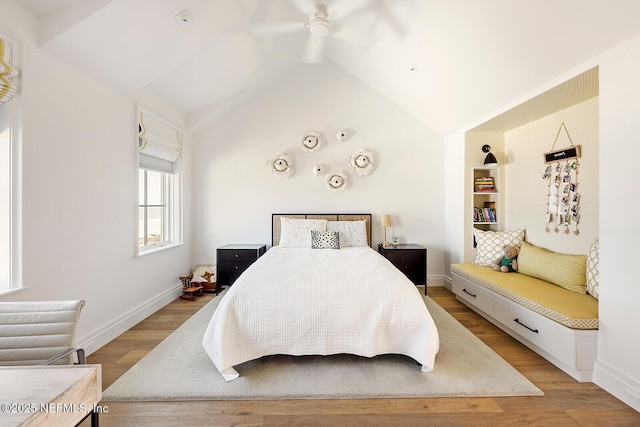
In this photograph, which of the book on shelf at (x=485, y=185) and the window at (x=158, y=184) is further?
the book on shelf at (x=485, y=185)

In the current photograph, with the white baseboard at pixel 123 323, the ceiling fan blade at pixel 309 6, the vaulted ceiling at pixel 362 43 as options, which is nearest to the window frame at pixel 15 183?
the vaulted ceiling at pixel 362 43

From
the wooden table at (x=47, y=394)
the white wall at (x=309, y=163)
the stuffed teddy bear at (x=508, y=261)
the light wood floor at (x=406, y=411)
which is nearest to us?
the wooden table at (x=47, y=394)

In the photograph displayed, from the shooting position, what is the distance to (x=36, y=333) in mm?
1264

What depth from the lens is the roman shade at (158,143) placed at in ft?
10.0

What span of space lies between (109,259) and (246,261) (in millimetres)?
1518

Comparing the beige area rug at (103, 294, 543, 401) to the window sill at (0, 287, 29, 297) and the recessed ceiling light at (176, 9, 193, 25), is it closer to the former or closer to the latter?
the window sill at (0, 287, 29, 297)

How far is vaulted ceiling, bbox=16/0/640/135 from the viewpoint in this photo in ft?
6.33

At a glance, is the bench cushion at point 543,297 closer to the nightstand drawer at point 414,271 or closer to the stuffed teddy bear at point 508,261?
the stuffed teddy bear at point 508,261

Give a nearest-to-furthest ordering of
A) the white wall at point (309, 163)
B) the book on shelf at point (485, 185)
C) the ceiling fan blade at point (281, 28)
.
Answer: the ceiling fan blade at point (281, 28)
the book on shelf at point (485, 185)
the white wall at point (309, 163)

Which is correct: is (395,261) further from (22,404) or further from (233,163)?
(22,404)

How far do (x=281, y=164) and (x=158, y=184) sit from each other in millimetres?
1615

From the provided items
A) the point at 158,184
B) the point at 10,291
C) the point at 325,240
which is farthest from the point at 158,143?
the point at 325,240

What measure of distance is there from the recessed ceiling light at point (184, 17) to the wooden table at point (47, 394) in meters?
2.55

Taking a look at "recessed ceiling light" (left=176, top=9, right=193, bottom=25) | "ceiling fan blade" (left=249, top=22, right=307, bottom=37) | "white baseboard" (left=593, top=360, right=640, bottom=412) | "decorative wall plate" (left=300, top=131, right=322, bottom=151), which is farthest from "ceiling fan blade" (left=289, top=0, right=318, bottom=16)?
"white baseboard" (left=593, top=360, right=640, bottom=412)
